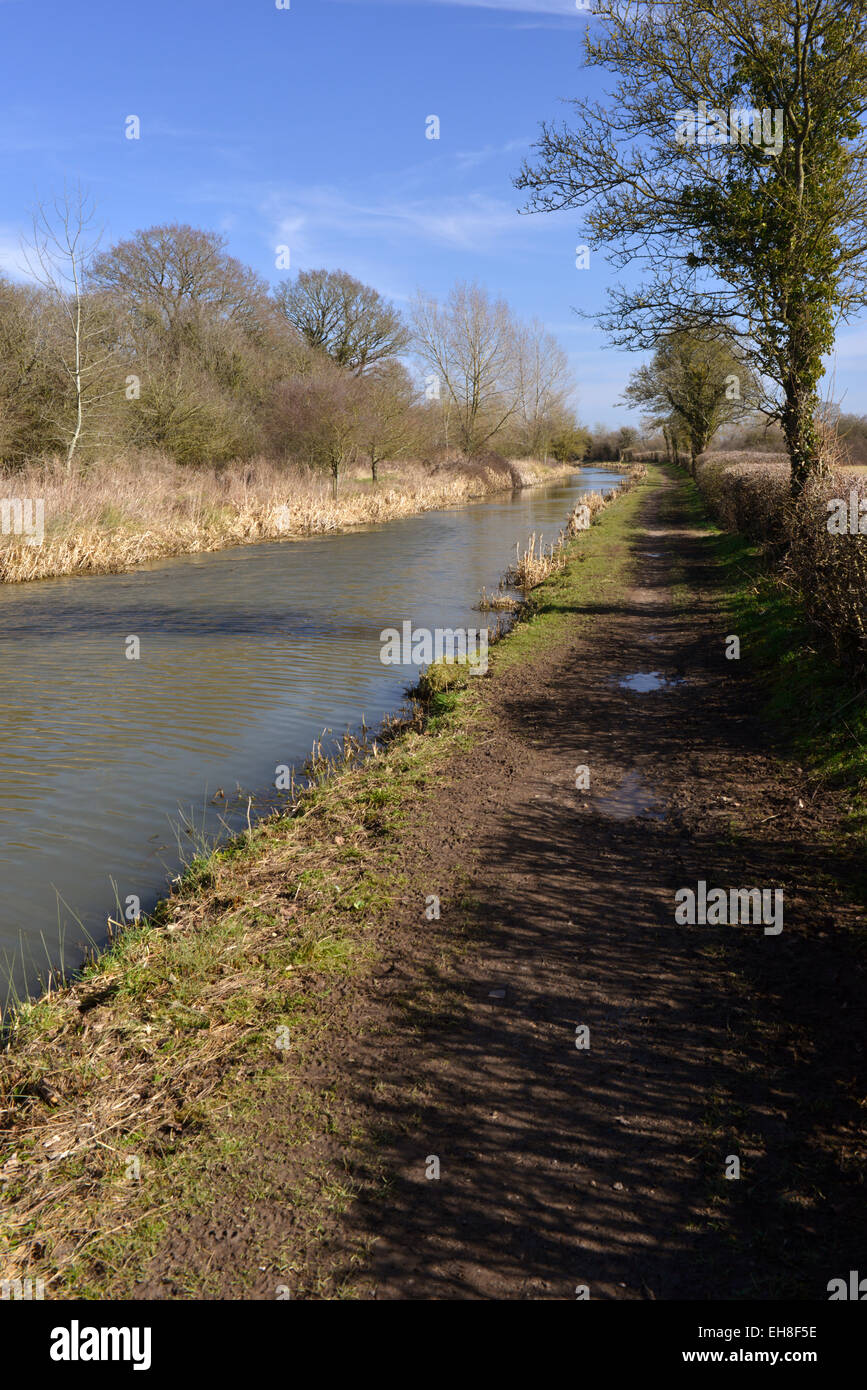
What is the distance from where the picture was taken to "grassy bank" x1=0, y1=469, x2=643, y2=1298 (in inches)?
116

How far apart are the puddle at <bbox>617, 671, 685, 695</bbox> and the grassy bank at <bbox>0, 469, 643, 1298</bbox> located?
431 centimetres

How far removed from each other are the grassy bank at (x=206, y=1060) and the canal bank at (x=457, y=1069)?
13 millimetres

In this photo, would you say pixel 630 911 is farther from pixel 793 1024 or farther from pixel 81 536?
pixel 81 536

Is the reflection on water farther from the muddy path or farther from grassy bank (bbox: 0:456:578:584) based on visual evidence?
the muddy path

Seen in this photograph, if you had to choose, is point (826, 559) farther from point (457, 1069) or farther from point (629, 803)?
point (457, 1069)

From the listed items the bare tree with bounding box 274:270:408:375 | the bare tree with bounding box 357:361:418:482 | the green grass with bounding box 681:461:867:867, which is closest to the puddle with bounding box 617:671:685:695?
the green grass with bounding box 681:461:867:867

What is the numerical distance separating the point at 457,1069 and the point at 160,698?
26.7 ft

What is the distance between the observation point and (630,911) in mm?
4930

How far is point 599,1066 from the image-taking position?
3.62 metres

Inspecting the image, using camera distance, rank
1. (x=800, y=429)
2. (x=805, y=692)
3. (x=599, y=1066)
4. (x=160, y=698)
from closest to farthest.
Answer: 1. (x=599, y=1066)
2. (x=805, y=692)
3. (x=160, y=698)
4. (x=800, y=429)
